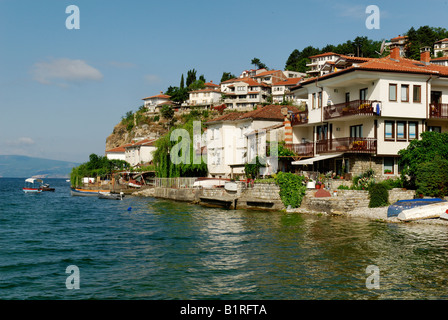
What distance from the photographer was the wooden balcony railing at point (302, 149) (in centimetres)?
4203

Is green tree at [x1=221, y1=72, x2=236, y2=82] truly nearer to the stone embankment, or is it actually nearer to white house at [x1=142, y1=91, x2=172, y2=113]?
white house at [x1=142, y1=91, x2=172, y2=113]

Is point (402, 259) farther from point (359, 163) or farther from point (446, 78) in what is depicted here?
point (446, 78)

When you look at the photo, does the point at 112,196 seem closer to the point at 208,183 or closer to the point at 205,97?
the point at 208,183

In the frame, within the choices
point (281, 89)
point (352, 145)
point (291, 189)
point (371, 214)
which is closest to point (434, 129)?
point (352, 145)

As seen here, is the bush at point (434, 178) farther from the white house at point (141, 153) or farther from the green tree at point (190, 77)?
the green tree at point (190, 77)

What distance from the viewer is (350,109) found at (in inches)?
1451

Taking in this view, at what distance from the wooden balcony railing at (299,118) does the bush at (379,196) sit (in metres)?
14.2

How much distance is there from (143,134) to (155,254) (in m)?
123

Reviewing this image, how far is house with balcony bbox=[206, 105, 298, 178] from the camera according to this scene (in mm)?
51397

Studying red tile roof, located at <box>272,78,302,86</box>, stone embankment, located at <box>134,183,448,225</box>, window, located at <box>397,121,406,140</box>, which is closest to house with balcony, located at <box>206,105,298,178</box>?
stone embankment, located at <box>134,183,448,225</box>

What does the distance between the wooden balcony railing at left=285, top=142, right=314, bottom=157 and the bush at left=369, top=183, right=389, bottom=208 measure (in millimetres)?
10670

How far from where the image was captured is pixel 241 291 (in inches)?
531

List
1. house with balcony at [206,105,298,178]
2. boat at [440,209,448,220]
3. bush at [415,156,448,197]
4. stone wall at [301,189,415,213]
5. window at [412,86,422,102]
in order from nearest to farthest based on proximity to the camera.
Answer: boat at [440,209,448,220]
bush at [415,156,448,197]
stone wall at [301,189,415,213]
window at [412,86,422,102]
house with balcony at [206,105,298,178]

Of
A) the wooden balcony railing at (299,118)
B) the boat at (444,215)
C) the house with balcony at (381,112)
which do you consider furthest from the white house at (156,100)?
the boat at (444,215)
